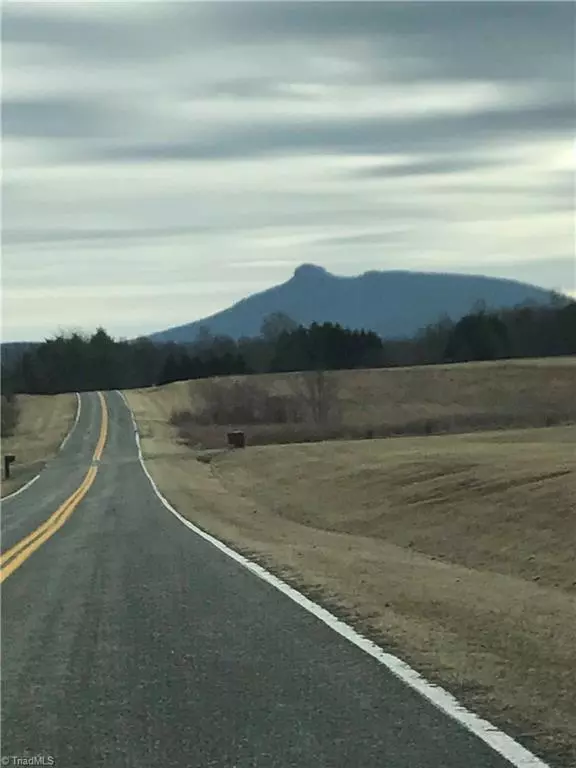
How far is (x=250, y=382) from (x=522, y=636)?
330 ft

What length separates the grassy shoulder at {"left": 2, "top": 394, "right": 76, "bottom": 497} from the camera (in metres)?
57.0

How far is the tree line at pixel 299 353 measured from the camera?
422 feet

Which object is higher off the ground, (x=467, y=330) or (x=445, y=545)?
(x=467, y=330)

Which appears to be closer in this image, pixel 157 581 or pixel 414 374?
pixel 157 581

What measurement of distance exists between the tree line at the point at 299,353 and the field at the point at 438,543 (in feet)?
224

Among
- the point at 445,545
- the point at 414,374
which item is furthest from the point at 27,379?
the point at 445,545

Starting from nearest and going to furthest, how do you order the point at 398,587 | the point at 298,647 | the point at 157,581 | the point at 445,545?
1. the point at 298,647
2. the point at 398,587
3. the point at 157,581
4. the point at 445,545

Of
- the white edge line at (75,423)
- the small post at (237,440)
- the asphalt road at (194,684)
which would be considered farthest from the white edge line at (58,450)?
the asphalt road at (194,684)

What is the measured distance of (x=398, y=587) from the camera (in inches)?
478

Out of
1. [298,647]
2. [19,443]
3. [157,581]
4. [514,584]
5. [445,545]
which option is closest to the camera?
[298,647]

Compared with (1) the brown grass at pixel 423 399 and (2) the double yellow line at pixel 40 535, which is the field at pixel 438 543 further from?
(1) the brown grass at pixel 423 399

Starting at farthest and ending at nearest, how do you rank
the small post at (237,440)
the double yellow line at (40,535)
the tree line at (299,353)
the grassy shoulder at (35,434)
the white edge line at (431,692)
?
the tree line at (299,353) < the small post at (237,440) < the grassy shoulder at (35,434) < the double yellow line at (40,535) < the white edge line at (431,692)

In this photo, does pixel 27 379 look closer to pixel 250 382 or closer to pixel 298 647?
pixel 250 382

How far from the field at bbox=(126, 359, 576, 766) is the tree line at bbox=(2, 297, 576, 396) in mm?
68348
